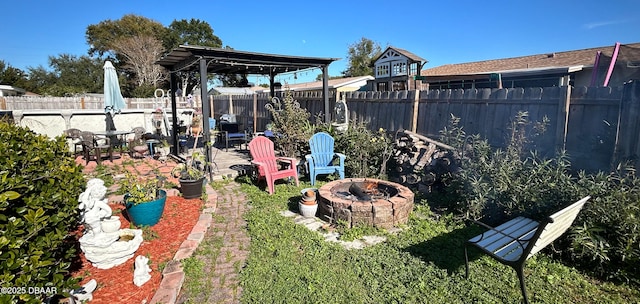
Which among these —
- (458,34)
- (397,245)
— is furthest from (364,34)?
(397,245)

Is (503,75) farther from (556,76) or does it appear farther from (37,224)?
(37,224)

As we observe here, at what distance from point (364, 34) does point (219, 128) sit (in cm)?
2713

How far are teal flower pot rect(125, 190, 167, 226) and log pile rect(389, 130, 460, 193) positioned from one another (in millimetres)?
3574

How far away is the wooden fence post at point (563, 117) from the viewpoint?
3748 mm

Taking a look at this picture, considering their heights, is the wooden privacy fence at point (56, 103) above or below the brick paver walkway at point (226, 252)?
above

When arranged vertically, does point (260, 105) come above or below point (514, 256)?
above

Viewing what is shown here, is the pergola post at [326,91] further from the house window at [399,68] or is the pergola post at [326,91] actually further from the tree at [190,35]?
the tree at [190,35]

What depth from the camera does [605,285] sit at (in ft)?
8.07

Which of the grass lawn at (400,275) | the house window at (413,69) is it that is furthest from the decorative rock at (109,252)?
the house window at (413,69)

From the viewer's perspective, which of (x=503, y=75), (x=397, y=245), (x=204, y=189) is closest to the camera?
(x=397, y=245)

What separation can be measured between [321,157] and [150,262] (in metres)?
3.22

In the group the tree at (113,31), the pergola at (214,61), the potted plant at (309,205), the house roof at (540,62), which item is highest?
the tree at (113,31)

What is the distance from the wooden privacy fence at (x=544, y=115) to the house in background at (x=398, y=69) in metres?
8.54

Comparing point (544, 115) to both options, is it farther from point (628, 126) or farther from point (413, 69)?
point (413, 69)
